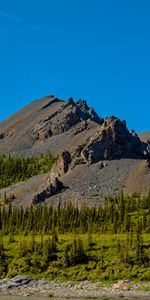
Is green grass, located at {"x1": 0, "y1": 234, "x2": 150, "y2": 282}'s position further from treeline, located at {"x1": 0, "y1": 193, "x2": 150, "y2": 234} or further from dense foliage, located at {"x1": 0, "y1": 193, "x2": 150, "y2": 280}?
treeline, located at {"x1": 0, "y1": 193, "x2": 150, "y2": 234}

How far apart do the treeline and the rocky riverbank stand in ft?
164

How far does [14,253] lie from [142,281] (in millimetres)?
36958

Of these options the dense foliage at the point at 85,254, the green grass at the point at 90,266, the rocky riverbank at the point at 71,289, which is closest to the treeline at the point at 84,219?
the dense foliage at the point at 85,254

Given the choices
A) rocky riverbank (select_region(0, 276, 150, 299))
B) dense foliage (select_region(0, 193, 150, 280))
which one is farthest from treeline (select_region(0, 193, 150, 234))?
rocky riverbank (select_region(0, 276, 150, 299))

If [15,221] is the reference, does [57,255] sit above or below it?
below

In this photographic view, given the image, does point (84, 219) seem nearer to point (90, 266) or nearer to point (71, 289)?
point (90, 266)

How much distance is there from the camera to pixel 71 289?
89125 millimetres

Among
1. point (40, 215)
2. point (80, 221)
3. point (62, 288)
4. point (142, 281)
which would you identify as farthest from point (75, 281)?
point (40, 215)

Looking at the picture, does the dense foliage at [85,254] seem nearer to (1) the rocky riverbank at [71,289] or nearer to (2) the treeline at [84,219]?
(2) the treeline at [84,219]

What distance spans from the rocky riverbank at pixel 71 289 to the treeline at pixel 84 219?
5014 cm

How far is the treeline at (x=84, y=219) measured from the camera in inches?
5906

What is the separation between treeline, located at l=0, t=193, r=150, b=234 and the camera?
150 meters

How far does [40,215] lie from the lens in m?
172

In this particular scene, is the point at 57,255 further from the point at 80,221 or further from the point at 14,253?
the point at 80,221
